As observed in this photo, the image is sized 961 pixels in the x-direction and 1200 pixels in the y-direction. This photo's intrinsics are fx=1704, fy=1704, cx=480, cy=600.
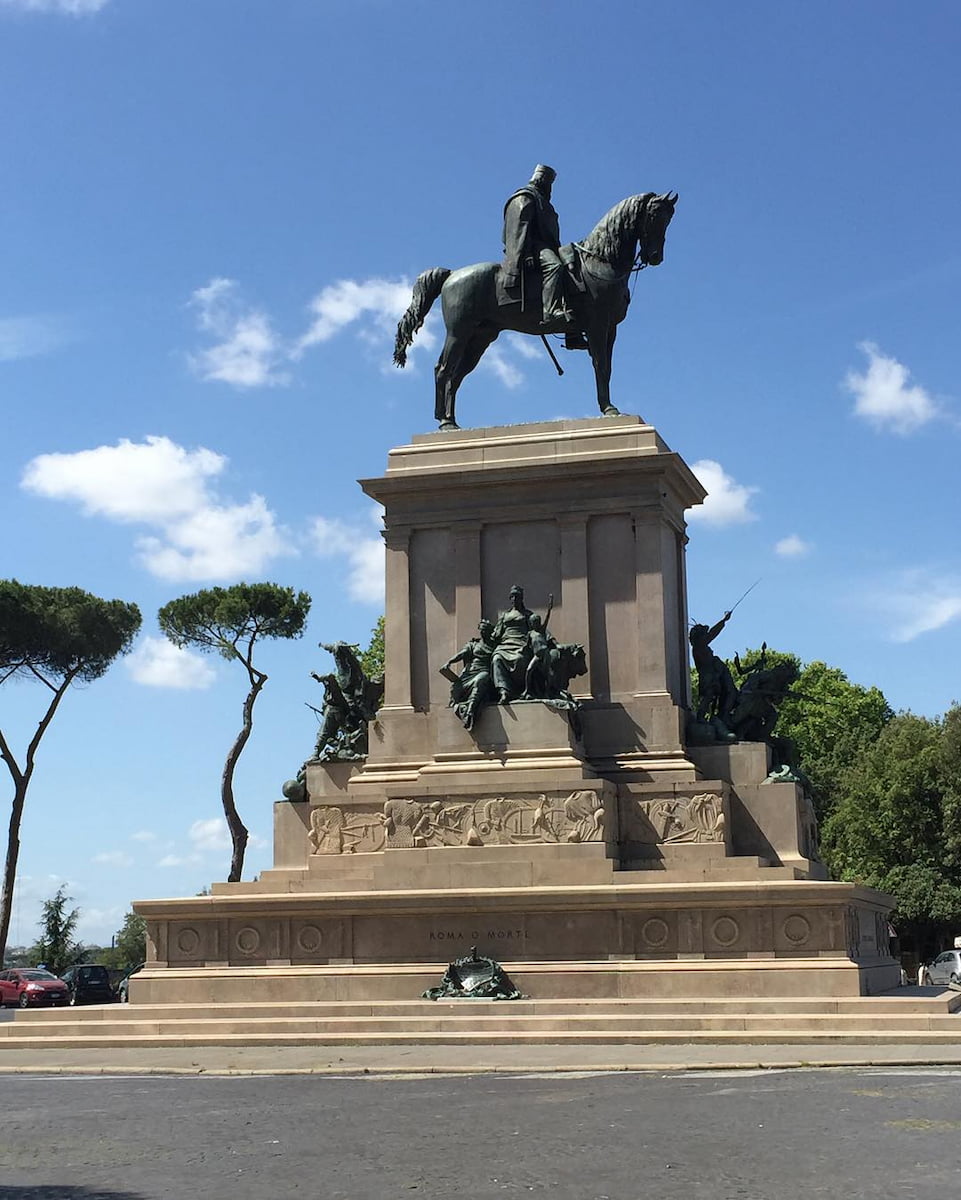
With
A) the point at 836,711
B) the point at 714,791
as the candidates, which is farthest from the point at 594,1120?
the point at 836,711

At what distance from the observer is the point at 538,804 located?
2675 centimetres

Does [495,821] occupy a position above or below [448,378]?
below

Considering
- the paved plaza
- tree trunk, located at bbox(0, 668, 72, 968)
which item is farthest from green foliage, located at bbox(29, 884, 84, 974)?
the paved plaza

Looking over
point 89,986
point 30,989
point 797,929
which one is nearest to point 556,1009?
point 797,929

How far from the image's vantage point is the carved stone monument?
25062mm

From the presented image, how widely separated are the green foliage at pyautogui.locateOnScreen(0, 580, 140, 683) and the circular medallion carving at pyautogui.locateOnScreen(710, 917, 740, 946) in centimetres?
3890

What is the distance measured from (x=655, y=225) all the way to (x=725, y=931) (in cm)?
1292

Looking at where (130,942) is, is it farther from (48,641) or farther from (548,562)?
(548,562)

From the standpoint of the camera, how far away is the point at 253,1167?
12.5 m

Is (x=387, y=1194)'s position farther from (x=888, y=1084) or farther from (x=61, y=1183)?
(x=888, y=1084)

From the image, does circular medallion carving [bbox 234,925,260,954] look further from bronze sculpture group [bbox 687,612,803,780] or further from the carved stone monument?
bronze sculpture group [bbox 687,612,803,780]

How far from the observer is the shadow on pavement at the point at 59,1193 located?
11.3 m

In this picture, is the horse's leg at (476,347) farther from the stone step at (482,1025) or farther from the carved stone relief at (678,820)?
the stone step at (482,1025)

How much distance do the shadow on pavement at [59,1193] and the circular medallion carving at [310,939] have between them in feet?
48.5
